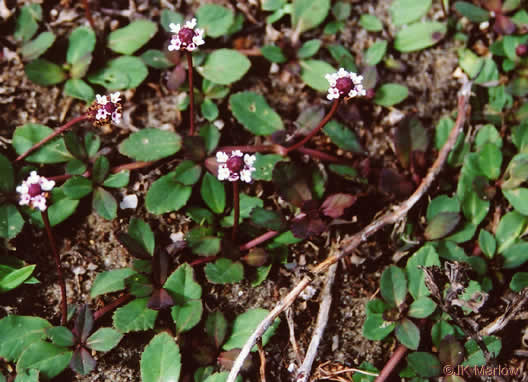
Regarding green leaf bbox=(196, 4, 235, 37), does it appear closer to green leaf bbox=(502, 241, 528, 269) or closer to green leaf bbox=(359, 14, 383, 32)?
green leaf bbox=(359, 14, 383, 32)

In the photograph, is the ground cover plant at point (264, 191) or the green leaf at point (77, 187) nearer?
the ground cover plant at point (264, 191)

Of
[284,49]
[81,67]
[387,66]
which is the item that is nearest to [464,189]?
[387,66]

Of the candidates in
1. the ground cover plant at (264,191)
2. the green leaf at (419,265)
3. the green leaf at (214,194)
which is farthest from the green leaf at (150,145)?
the green leaf at (419,265)

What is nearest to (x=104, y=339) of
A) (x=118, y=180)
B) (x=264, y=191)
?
(x=118, y=180)

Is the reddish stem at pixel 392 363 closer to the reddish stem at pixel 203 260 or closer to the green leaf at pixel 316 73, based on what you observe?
the reddish stem at pixel 203 260

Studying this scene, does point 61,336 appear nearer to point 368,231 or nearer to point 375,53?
point 368,231

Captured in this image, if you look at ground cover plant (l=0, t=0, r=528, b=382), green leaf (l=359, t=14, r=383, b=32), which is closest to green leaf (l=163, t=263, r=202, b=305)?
ground cover plant (l=0, t=0, r=528, b=382)
